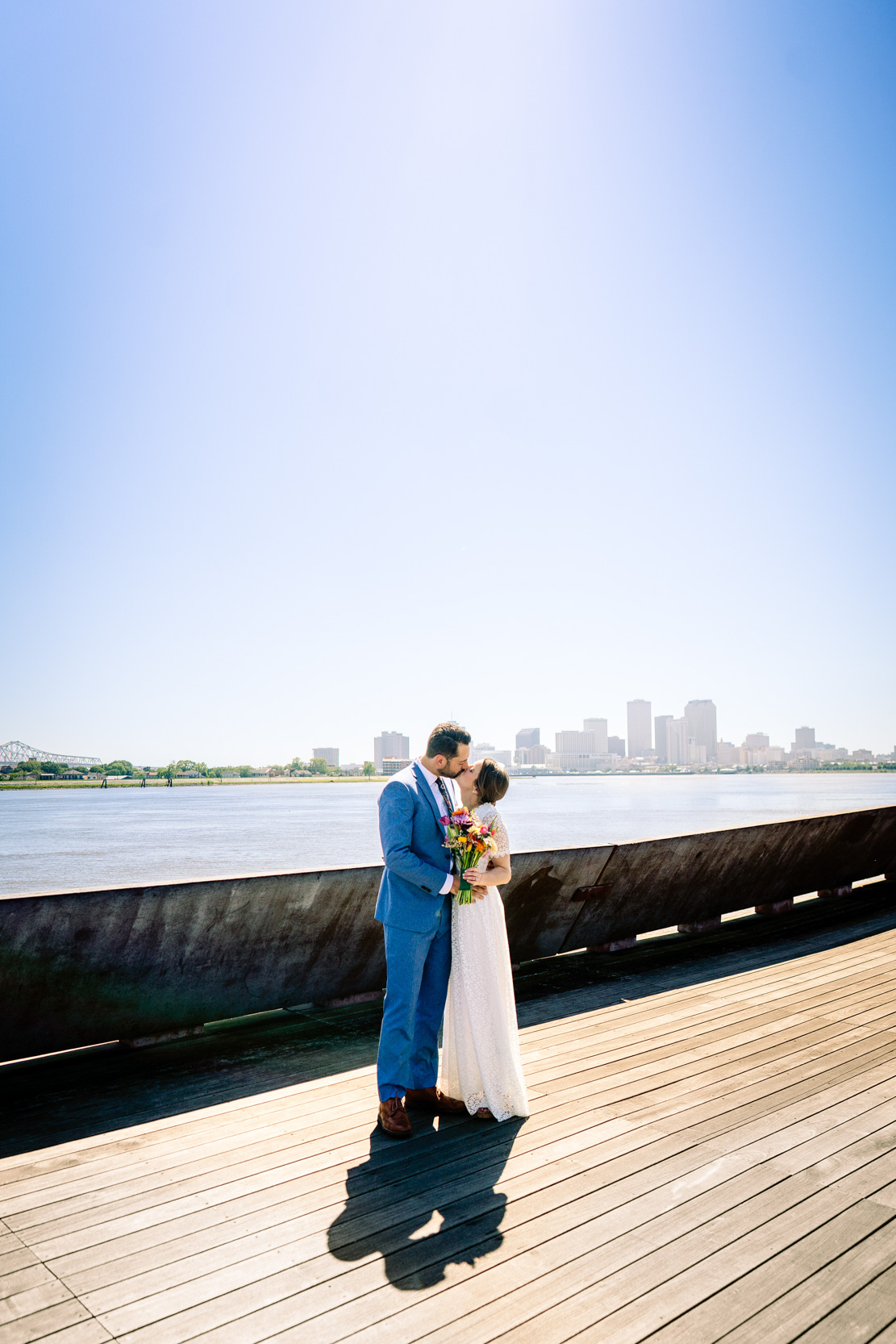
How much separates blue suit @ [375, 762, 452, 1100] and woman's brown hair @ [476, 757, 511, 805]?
0.25 m

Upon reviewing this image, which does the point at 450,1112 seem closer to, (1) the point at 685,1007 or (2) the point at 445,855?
(2) the point at 445,855

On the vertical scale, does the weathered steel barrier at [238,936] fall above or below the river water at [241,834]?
above

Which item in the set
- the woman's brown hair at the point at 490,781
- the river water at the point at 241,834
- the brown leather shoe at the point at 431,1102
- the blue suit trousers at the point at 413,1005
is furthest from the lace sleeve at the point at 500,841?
the river water at the point at 241,834

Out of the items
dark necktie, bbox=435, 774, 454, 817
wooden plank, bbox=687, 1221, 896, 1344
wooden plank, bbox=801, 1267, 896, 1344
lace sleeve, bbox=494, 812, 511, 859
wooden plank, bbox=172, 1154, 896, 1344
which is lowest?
wooden plank, bbox=172, 1154, 896, 1344

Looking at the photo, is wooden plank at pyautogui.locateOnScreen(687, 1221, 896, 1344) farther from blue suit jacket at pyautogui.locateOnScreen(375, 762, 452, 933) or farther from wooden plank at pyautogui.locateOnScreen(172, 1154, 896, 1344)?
blue suit jacket at pyautogui.locateOnScreen(375, 762, 452, 933)

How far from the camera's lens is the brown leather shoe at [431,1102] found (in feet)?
13.2

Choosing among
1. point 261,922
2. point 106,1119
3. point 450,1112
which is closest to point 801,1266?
point 450,1112

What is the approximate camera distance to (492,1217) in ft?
9.81

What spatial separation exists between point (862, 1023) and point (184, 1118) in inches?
149

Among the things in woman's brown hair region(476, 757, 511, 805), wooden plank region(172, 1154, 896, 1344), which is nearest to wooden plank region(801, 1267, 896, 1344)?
wooden plank region(172, 1154, 896, 1344)

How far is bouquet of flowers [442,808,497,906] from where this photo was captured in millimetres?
3963

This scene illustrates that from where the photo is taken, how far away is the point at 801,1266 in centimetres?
266

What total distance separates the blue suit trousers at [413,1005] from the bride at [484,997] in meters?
0.05

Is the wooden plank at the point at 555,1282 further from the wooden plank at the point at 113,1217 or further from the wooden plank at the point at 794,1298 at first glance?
the wooden plank at the point at 113,1217
